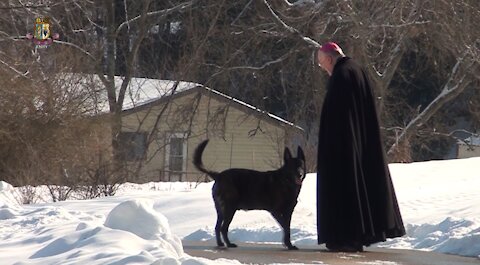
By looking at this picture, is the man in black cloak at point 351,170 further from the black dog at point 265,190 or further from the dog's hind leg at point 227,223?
the dog's hind leg at point 227,223

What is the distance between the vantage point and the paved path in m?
9.02

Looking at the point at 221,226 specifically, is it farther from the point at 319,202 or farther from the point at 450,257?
the point at 450,257

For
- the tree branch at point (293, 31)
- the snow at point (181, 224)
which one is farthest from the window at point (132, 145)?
the snow at point (181, 224)

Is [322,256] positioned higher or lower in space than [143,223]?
lower

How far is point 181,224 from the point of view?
13.3 metres

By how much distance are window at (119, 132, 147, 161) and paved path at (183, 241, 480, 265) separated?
770 inches

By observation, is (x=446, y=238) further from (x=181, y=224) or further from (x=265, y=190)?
(x=181, y=224)

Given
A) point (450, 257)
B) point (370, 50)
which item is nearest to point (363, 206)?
point (450, 257)

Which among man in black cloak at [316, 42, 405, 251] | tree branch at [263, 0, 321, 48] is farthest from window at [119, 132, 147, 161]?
man in black cloak at [316, 42, 405, 251]

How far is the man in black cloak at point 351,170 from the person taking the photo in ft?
31.5

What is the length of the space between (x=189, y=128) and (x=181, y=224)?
21.7 metres

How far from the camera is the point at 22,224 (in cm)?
1064

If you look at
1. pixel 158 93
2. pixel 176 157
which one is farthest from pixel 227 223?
pixel 176 157

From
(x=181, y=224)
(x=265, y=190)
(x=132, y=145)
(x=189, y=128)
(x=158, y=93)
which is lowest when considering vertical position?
(x=181, y=224)
